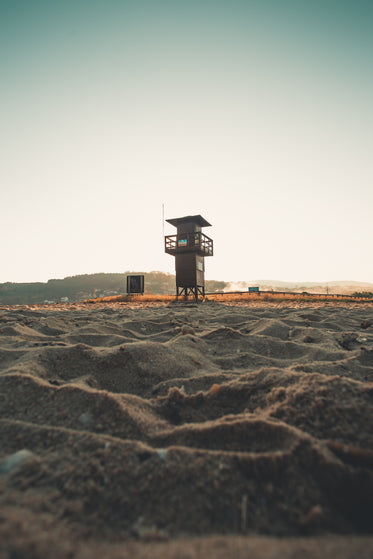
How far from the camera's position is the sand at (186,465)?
2.09 feet

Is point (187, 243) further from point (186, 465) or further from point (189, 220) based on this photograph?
point (186, 465)

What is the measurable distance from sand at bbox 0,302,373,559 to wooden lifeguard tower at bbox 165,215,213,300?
496 inches

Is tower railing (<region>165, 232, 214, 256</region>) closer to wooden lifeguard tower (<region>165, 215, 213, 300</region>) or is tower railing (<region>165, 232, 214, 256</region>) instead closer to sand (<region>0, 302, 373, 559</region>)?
wooden lifeguard tower (<region>165, 215, 213, 300</region>)

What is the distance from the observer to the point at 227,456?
0.91 meters

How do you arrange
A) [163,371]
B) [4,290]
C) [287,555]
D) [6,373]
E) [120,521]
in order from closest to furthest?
[287,555], [120,521], [6,373], [163,371], [4,290]

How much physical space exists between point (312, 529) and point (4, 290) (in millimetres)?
62355

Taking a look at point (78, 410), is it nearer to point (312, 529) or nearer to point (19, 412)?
point (19, 412)

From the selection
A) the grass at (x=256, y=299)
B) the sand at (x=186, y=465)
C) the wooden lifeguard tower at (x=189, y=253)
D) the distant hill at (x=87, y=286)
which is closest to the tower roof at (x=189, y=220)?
the wooden lifeguard tower at (x=189, y=253)

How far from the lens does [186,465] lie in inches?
34.8

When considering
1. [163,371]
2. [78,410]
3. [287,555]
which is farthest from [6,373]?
[287,555]

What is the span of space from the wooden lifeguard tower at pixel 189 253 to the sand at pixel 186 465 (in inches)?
496

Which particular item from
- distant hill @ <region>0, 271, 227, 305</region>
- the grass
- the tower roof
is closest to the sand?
the grass

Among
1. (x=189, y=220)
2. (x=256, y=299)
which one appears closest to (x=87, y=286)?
(x=189, y=220)

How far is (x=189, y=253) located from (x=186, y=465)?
13758mm
